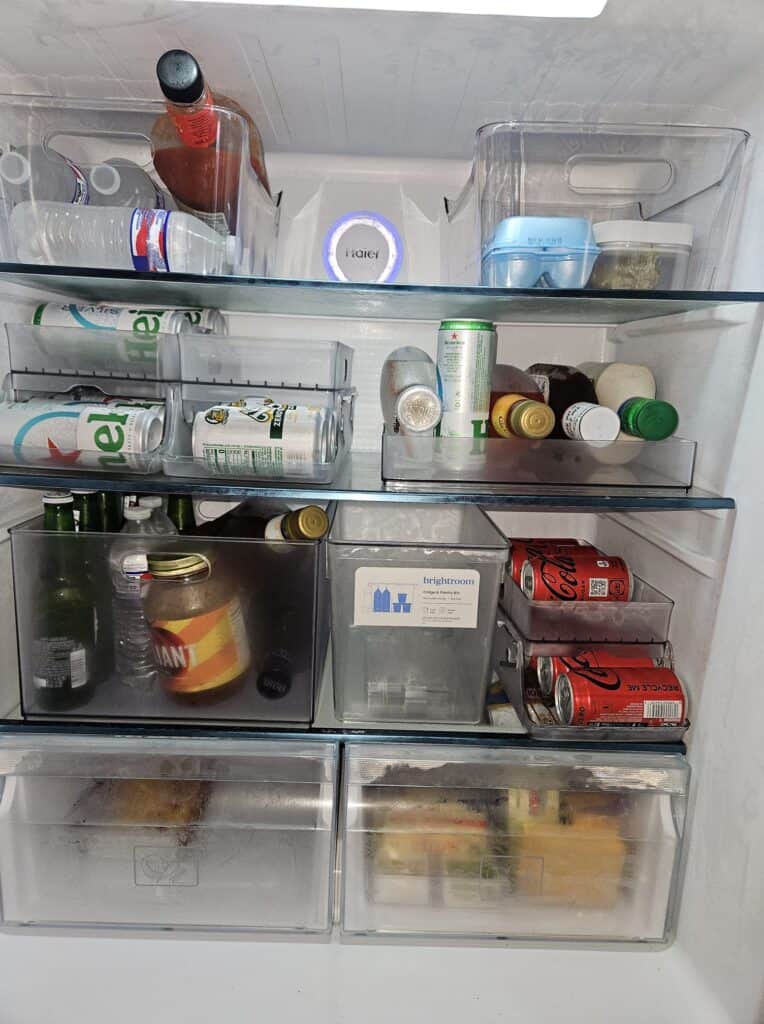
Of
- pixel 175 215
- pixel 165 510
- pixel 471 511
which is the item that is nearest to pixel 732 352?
pixel 471 511

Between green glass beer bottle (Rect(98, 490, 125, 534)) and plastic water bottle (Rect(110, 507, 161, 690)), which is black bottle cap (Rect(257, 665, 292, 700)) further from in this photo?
green glass beer bottle (Rect(98, 490, 125, 534))

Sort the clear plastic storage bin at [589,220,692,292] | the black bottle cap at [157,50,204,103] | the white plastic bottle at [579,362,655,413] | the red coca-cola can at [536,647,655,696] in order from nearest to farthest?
the black bottle cap at [157,50,204,103], the clear plastic storage bin at [589,220,692,292], the red coca-cola can at [536,647,655,696], the white plastic bottle at [579,362,655,413]

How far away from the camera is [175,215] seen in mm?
813

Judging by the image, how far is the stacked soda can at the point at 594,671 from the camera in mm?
907

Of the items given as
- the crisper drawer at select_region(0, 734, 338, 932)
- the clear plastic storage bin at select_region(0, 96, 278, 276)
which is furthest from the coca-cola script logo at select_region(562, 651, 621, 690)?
the clear plastic storage bin at select_region(0, 96, 278, 276)

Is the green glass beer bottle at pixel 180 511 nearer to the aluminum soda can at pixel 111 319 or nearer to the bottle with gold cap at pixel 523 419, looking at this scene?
the aluminum soda can at pixel 111 319

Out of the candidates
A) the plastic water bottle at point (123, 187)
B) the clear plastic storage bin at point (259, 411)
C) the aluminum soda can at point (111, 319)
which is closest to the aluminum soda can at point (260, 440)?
the clear plastic storage bin at point (259, 411)

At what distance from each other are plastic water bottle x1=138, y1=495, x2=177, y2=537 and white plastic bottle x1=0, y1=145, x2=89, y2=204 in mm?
426

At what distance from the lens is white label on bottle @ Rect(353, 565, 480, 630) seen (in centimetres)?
92

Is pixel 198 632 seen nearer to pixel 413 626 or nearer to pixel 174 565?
pixel 174 565

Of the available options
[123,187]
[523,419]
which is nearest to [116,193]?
[123,187]

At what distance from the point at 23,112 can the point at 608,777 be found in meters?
1.20

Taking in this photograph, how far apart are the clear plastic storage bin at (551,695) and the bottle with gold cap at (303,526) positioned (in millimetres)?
355

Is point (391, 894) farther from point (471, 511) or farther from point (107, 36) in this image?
point (107, 36)
